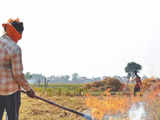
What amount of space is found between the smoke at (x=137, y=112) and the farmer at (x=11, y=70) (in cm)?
238

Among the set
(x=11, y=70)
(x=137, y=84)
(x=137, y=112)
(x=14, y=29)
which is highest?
(x=14, y=29)

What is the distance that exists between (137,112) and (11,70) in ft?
9.17

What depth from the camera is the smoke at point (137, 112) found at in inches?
193

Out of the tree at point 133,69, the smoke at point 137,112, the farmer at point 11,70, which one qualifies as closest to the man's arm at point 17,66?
the farmer at point 11,70

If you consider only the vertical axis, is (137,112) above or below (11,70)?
below

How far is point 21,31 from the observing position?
3713 mm

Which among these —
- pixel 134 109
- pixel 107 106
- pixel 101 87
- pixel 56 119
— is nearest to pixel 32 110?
pixel 56 119

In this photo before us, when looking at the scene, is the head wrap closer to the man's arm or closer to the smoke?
the man's arm

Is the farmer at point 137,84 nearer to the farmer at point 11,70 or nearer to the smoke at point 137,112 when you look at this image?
the smoke at point 137,112

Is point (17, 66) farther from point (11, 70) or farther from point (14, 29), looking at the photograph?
point (14, 29)

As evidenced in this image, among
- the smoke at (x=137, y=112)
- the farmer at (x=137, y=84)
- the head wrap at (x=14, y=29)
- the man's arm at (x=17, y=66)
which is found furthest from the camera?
the farmer at (x=137, y=84)

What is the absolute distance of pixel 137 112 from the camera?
5.07m

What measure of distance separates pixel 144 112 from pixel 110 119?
0.72m

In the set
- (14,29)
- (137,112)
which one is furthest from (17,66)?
(137,112)
